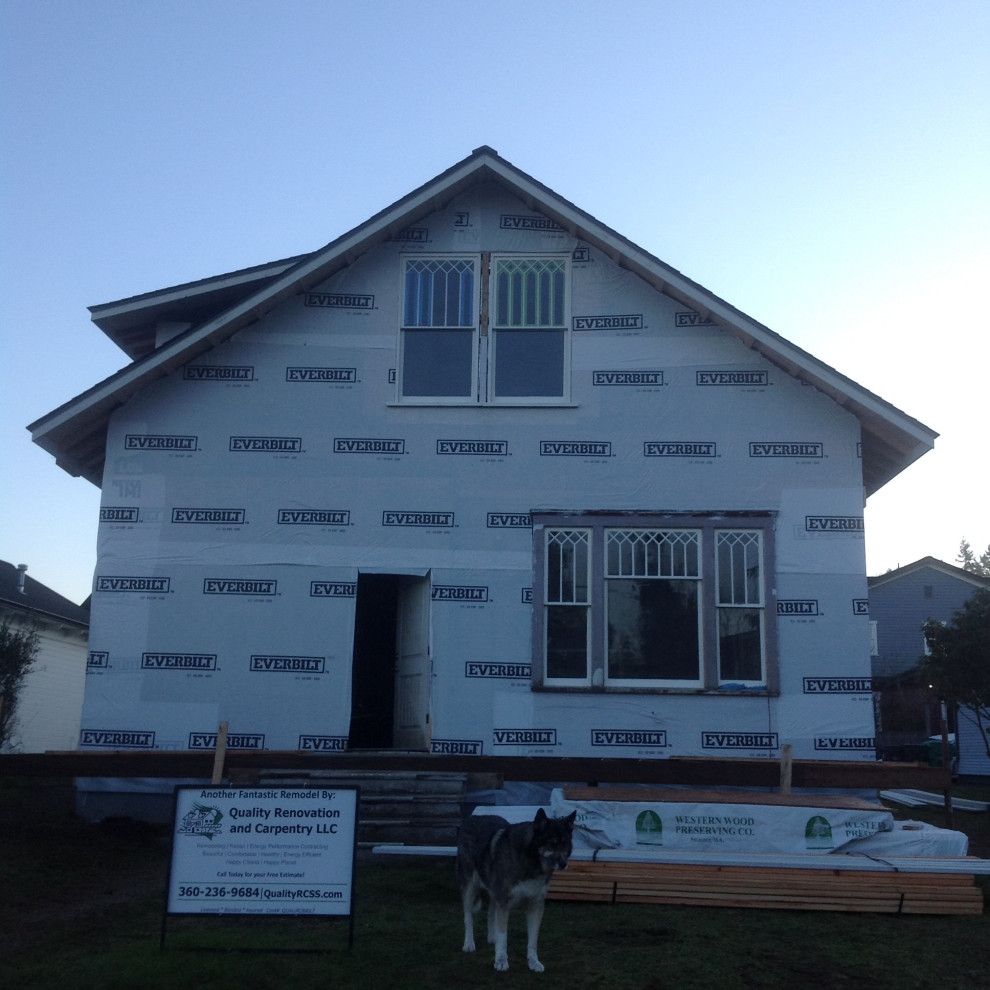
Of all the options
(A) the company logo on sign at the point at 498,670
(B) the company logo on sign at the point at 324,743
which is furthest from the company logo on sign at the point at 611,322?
(B) the company logo on sign at the point at 324,743

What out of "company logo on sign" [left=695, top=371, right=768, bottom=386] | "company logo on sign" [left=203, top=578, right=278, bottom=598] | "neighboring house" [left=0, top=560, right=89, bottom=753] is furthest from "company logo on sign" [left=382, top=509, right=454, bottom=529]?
"neighboring house" [left=0, top=560, right=89, bottom=753]

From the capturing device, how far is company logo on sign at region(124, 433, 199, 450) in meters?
14.8

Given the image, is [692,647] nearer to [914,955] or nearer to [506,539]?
[506,539]

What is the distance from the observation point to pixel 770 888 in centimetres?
966

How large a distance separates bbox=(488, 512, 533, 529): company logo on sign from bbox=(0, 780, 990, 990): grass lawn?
489cm

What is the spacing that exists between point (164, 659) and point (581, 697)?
5.41 meters

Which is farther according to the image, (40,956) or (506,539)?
(506,539)

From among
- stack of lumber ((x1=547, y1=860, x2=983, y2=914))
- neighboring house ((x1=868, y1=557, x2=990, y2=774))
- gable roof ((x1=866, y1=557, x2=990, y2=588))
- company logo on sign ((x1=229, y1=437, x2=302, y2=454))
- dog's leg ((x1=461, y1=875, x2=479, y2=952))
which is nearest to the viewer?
dog's leg ((x1=461, y1=875, x2=479, y2=952))

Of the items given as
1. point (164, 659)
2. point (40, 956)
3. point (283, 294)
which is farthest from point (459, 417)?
point (40, 956)

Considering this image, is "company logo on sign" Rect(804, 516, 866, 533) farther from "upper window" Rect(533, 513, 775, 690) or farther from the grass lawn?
the grass lawn

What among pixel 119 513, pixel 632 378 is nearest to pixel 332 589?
pixel 119 513

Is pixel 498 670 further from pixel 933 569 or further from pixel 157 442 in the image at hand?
pixel 933 569

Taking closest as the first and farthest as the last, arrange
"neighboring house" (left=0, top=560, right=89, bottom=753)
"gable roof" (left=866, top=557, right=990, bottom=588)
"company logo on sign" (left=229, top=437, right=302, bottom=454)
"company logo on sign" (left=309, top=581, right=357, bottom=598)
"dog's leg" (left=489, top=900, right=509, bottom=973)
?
"dog's leg" (left=489, top=900, right=509, bottom=973) → "company logo on sign" (left=309, top=581, right=357, bottom=598) → "company logo on sign" (left=229, top=437, right=302, bottom=454) → "neighboring house" (left=0, top=560, right=89, bottom=753) → "gable roof" (left=866, top=557, right=990, bottom=588)

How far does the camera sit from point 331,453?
1471 cm
